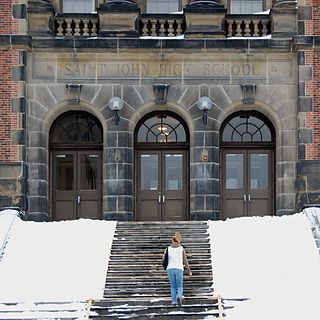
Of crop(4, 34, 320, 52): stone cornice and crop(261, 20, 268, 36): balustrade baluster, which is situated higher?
crop(261, 20, 268, 36): balustrade baluster

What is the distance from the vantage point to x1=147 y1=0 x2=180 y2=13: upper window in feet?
91.2

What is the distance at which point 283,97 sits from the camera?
87.6 ft

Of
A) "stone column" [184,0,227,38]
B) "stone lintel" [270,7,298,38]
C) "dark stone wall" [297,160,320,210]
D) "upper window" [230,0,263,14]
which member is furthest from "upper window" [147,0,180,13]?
"dark stone wall" [297,160,320,210]

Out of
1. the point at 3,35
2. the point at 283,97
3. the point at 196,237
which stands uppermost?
the point at 3,35

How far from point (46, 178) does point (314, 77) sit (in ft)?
26.9

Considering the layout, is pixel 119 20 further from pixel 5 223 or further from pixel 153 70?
pixel 5 223

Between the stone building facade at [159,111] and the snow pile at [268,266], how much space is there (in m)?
2.78

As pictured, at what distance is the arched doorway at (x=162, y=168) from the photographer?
2720 cm

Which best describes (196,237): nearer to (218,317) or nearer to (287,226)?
(287,226)

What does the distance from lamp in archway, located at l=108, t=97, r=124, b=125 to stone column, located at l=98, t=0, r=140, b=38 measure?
1.93 meters

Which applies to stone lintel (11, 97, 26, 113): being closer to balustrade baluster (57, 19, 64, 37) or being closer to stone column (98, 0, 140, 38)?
balustrade baluster (57, 19, 64, 37)

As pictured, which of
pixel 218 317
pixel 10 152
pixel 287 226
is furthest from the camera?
pixel 10 152

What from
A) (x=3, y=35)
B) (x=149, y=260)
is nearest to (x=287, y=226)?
(x=149, y=260)

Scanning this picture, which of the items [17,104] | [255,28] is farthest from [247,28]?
[17,104]
